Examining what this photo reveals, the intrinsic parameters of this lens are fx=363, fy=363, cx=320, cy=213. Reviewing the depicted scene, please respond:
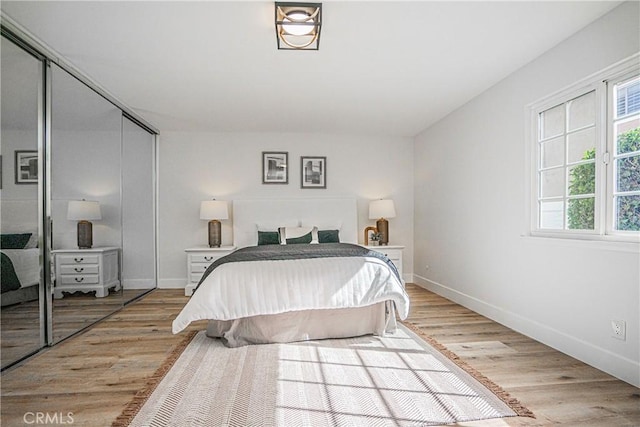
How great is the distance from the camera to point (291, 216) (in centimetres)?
→ 555

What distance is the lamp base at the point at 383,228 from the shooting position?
5.56m

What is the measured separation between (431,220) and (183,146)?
3.86 metres

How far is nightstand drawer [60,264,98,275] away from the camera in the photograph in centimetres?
309

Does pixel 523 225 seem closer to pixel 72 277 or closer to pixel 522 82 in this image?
pixel 522 82

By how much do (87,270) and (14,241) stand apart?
0.98 meters

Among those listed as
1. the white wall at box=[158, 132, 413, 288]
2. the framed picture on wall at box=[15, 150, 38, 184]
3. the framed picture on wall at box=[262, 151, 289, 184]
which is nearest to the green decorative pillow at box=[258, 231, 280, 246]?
the white wall at box=[158, 132, 413, 288]

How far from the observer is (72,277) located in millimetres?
3195

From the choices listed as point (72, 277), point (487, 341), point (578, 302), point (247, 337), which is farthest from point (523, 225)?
point (72, 277)

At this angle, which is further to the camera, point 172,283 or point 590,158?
point 172,283

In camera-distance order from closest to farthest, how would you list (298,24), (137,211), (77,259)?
(298,24) → (77,259) → (137,211)

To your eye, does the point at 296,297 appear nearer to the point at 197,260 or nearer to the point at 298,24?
the point at 298,24

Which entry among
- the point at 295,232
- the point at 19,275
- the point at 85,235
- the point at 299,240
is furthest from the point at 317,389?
the point at 295,232

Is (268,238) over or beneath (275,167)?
beneath

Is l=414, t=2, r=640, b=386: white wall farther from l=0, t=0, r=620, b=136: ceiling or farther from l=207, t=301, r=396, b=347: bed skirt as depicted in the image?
l=207, t=301, r=396, b=347: bed skirt
